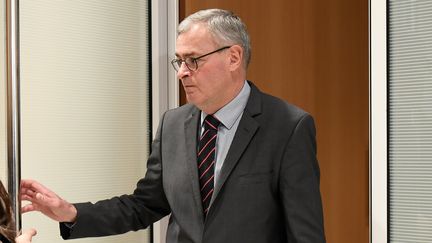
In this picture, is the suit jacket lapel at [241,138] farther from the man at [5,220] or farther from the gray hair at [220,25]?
the man at [5,220]

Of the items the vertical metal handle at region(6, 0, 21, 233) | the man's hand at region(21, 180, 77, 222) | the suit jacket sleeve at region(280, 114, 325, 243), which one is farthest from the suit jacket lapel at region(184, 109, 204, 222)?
the vertical metal handle at region(6, 0, 21, 233)

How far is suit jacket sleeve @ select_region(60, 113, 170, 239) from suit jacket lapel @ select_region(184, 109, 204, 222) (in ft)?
0.39

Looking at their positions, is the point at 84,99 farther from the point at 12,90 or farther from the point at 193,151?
the point at 12,90

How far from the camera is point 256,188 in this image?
6.22 ft

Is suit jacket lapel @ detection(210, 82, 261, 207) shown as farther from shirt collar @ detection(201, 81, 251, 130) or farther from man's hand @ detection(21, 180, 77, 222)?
man's hand @ detection(21, 180, 77, 222)

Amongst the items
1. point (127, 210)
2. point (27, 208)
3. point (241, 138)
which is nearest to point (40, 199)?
point (27, 208)

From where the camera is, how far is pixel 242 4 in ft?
9.39

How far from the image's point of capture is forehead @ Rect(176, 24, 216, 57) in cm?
197

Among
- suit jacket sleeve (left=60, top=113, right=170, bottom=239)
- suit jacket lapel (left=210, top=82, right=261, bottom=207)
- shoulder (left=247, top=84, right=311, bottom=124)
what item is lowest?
suit jacket sleeve (left=60, top=113, right=170, bottom=239)

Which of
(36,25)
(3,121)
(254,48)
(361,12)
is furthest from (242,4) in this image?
(3,121)

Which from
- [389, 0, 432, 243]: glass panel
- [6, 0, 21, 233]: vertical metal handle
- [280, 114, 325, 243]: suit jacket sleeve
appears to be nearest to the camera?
[6, 0, 21, 233]: vertical metal handle

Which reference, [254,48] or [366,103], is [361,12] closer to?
[366,103]

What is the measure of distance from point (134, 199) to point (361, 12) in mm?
1603

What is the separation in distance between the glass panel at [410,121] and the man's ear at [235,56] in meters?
0.50
